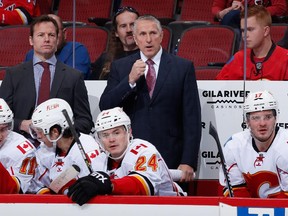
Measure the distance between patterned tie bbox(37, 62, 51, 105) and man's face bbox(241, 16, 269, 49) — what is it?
140cm

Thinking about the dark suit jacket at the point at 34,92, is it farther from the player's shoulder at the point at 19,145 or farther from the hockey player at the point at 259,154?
the hockey player at the point at 259,154

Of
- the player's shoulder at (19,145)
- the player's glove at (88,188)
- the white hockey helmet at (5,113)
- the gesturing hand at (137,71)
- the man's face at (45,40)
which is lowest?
the player's shoulder at (19,145)

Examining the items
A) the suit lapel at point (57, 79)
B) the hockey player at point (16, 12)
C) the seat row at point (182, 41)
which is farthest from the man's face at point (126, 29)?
the hockey player at point (16, 12)

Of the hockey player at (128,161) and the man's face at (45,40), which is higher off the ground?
the man's face at (45,40)

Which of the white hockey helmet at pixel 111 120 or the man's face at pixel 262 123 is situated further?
the man's face at pixel 262 123

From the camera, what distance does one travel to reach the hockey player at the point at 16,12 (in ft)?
29.3

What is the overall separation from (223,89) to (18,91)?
4.58ft

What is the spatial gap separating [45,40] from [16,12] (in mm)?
1838

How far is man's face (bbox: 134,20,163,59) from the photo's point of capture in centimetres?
696

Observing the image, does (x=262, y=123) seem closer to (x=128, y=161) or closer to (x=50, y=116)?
(x=128, y=161)

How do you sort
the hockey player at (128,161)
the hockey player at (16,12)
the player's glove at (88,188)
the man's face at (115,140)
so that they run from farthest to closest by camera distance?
the hockey player at (16,12), the man's face at (115,140), the hockey player at (128,161), the player's glove at (88,188)

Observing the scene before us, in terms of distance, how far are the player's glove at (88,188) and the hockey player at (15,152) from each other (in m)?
1.08

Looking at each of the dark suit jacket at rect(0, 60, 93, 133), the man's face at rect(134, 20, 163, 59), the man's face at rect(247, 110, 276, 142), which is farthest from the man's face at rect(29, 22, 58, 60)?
the man's face at rect(247, 110, 276, 142)

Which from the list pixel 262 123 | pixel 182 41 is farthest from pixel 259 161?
pixel 182 41
